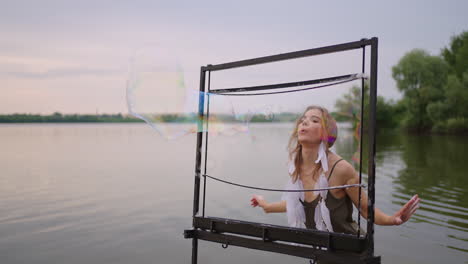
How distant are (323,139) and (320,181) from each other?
354 mm

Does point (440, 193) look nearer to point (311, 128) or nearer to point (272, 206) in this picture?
point (272, 206)

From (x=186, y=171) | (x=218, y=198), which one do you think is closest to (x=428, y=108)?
(x=186, y=171)

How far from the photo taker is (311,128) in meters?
3.74

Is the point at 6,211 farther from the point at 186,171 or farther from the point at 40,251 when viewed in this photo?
the point at 186,171

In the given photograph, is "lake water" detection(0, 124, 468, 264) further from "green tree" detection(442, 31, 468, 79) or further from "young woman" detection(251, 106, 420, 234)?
"green tree" detection(442, 31, 468, 79)

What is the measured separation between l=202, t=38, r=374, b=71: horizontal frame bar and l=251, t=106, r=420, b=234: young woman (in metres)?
0.47

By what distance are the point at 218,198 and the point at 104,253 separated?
435 centimetres

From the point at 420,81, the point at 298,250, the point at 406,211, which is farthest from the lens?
the point at 420,81

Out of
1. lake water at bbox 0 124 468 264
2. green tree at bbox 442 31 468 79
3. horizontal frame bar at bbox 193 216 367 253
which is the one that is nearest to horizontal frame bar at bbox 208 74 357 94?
lake water at bbox 0 124 468 264

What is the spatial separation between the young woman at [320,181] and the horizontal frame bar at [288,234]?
90 millimetres

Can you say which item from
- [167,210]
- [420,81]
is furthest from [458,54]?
[167,210]

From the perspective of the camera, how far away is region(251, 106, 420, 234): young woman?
356 centimetres

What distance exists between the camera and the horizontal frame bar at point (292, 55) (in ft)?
11.6

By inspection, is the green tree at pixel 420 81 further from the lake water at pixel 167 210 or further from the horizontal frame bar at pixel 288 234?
the horizontal frame bar at pixel 288 234
